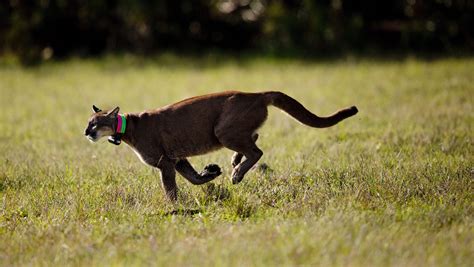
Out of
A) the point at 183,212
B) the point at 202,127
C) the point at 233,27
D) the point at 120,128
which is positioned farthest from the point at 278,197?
the point at 233,27

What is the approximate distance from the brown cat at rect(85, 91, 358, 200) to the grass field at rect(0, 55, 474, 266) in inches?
11.8

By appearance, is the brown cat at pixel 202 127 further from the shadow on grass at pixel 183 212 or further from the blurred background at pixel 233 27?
the blurred background at pixel 233 27

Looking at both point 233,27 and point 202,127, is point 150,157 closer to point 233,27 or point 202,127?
point 202,127

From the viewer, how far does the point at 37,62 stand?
892 inches

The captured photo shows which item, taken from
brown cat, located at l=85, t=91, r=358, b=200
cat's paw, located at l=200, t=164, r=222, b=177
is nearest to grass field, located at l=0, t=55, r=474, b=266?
cat's paw, located at l=200, t=164, r=222, b=177

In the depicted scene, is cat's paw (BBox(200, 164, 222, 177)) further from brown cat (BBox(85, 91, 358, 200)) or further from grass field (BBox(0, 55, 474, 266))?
grass field (BBox(0, 55, 474, 266))

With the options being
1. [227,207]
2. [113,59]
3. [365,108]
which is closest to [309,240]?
[227,207]

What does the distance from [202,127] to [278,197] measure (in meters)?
1.33

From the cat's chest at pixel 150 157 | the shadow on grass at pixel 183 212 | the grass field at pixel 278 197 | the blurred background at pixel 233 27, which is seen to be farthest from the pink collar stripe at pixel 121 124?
the blurred background at pixel 233 27

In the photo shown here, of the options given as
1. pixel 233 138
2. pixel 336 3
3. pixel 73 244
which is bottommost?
pixel 73 244

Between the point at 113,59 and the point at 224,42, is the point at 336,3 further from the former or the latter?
the point at 113,59

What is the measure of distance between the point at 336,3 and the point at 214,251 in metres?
17.1

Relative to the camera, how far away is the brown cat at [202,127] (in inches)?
282

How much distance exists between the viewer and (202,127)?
7.28m
